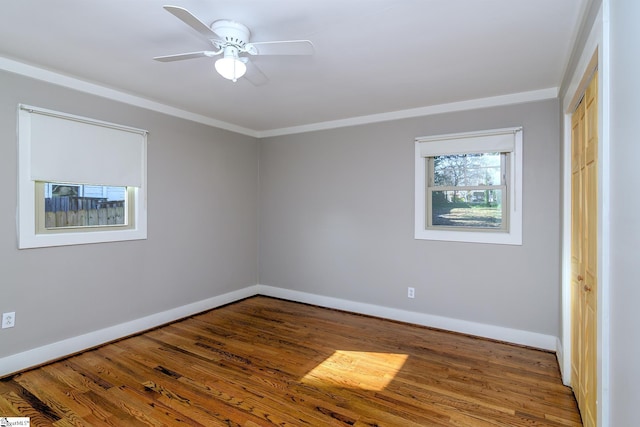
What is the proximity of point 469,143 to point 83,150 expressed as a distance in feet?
12.5

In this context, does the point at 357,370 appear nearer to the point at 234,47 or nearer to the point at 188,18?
the point at 234,47

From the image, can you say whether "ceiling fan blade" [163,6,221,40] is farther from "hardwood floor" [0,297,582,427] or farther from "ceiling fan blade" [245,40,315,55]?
"hardwood floor" [0,297,582,427]

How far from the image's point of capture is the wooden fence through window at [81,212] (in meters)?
3.03

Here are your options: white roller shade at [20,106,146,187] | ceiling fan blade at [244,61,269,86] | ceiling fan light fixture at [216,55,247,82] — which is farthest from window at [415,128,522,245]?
white roller shade at [20,106,146,187]

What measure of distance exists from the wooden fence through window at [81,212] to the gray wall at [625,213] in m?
3.91

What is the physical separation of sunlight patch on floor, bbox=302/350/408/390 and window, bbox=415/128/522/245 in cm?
147

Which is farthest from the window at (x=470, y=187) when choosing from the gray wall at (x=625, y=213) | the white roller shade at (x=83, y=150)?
the white roller shade at (x=83, y=150)

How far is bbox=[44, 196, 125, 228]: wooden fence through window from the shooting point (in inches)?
119

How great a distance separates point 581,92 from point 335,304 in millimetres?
3396

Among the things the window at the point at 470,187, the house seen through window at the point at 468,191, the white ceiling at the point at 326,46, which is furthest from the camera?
the house seen through window at the point at 468,191

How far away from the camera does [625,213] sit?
116 cm

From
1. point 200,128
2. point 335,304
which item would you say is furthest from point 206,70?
point 335,304

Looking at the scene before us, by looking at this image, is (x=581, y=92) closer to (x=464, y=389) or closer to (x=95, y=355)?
(x=464, y=389)

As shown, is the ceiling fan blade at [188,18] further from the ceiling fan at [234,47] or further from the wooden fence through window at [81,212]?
the wooden fence through window at [81,212]
